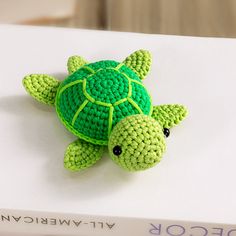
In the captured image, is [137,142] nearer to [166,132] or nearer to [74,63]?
[166,132]

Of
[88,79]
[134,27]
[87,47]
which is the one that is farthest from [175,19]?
[88,79]

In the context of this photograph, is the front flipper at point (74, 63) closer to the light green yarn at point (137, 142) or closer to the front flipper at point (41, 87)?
the front flipper at point (41, 87)

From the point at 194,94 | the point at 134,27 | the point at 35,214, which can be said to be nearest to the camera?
the point at 35,214

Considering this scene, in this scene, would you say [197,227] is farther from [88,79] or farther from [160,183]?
[88,79]

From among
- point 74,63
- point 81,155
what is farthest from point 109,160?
point 74,63

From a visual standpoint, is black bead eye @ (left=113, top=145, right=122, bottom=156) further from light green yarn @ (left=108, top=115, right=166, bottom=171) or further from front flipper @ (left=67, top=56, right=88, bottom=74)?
front flipper @ (left=67, top=56, right=88, bottom=74)

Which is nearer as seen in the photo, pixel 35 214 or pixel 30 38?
pixel 35 214

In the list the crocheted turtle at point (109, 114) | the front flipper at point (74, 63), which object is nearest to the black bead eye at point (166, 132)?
the crocheted turtle at point (109, 114)

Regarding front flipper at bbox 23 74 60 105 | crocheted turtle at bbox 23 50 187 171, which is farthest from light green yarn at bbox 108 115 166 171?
front flipper at bbox 23 74 60 105
